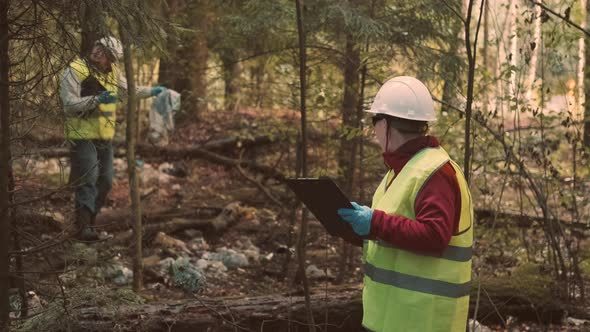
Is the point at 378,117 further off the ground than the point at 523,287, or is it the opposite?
the point at 378,117

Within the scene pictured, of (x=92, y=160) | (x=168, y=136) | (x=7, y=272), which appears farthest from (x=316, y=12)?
(x=168, y=136)

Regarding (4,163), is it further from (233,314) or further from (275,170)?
(275,170)

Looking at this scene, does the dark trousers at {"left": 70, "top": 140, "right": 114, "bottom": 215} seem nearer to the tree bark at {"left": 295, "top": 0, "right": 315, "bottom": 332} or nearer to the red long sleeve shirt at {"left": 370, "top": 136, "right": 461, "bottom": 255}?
the tree bark at {"left": 295, "top": 0, "right": 315, "bottom": 332}

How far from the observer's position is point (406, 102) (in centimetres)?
349

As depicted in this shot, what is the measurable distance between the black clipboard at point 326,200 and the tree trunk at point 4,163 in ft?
5.40

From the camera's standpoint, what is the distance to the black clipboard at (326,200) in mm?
3326

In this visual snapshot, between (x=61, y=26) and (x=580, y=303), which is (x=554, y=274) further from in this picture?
(x=61, y=26)

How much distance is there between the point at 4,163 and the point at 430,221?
234 cm

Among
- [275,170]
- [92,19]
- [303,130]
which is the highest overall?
[92,19]

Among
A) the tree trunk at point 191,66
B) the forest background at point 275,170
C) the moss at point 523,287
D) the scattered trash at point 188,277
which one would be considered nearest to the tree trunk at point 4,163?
the forest background at point 275,170

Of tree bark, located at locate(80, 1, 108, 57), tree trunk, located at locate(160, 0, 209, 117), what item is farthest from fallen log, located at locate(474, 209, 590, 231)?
tree trunk, located at locate(160, 0, 209, 117)

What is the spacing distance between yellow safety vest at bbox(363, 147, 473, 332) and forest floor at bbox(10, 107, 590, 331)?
6.33 ft

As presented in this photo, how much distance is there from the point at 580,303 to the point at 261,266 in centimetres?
367

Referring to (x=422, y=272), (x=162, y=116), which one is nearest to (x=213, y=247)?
(x=162, y=116)
